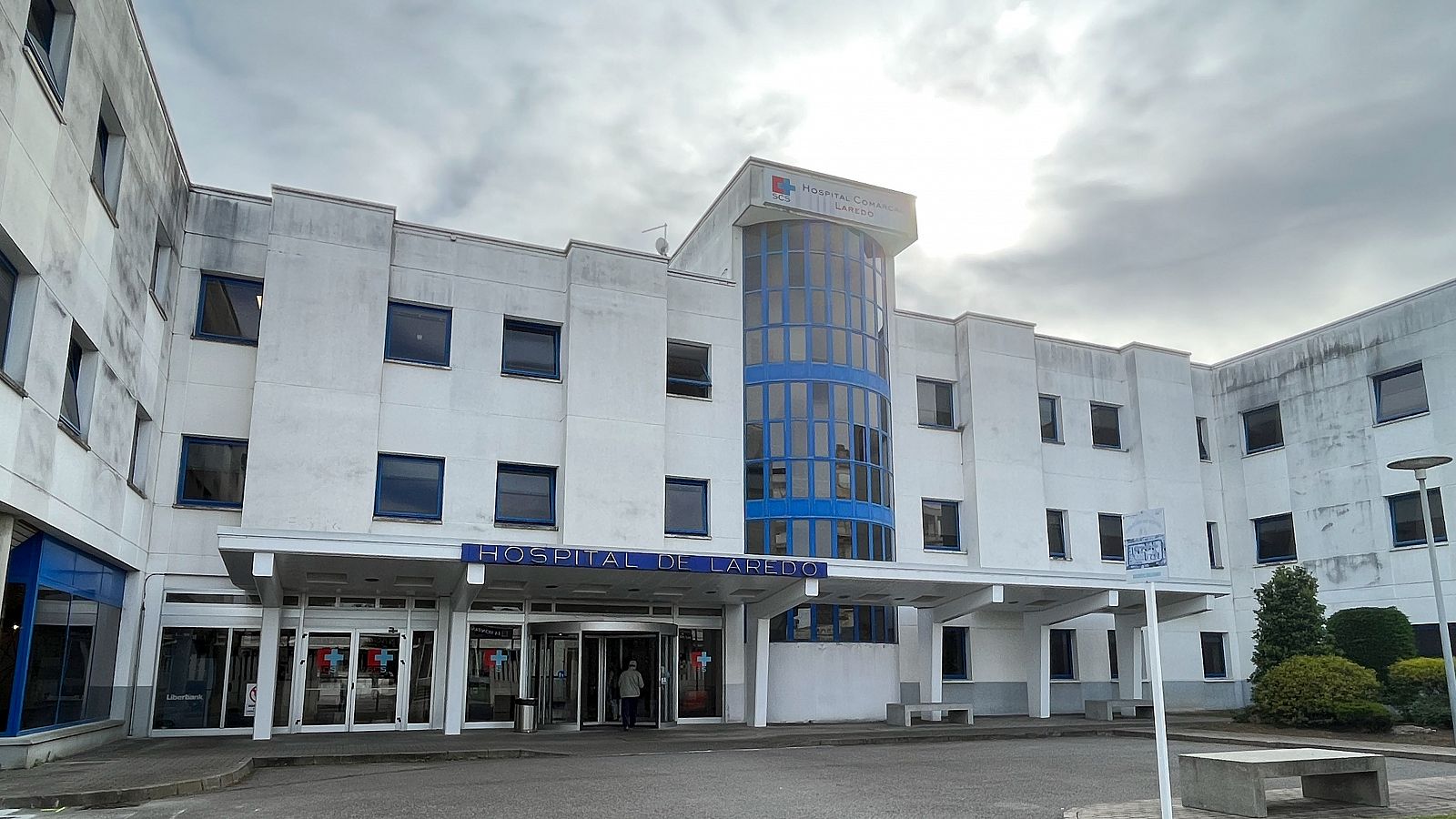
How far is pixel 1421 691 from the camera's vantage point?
21969 mm

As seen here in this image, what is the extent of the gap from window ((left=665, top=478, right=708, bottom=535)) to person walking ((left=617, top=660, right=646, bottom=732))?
3569mm

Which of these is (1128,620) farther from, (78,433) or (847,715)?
(78,433)

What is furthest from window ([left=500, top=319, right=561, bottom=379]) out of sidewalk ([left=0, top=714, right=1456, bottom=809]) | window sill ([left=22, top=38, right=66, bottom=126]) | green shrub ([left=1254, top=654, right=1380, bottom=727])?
green shrub ([left=1254, top=654, right=1380, bottom=727])

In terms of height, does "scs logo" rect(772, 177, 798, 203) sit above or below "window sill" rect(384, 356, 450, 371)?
above

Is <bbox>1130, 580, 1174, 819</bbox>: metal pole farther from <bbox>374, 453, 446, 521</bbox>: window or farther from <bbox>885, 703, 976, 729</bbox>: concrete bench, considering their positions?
<bbox>374, 453, 446, 521</bbox>: window

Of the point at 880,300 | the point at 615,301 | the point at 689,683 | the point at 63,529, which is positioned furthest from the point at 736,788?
the point at 880,300

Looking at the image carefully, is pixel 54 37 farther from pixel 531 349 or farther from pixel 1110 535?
pixel 1110 535

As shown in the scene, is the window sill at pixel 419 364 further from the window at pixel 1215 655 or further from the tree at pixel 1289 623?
the window at pixel 1215 655

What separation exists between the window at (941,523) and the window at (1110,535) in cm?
457

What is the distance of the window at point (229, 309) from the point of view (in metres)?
21.9

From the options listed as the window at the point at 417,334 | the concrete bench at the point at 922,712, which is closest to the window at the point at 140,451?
the window at the point at 417,334

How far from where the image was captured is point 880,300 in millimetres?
28031

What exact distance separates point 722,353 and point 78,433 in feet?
46.3

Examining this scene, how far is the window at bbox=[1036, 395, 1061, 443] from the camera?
30.4 m
